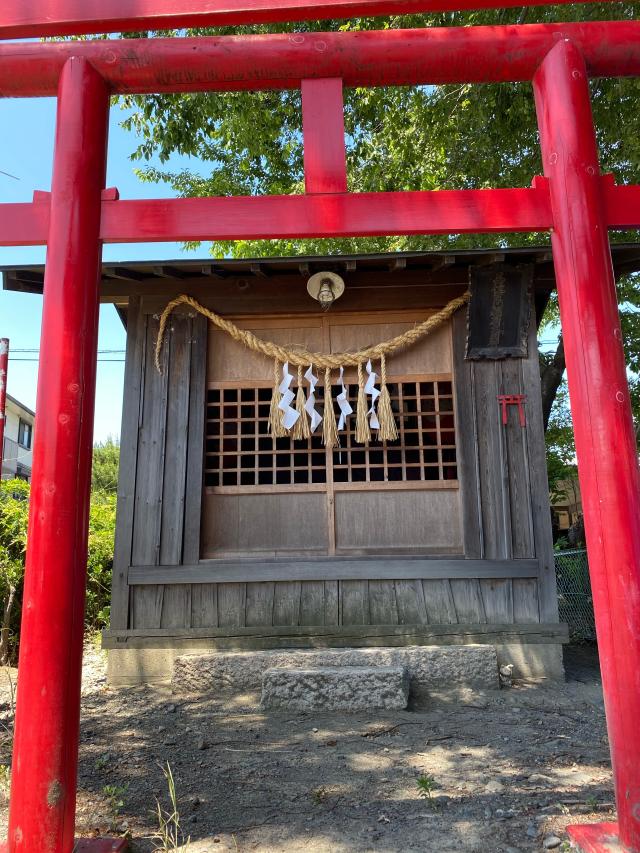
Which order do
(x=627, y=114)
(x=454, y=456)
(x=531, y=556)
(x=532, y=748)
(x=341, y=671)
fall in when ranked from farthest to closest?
1. (x=627, y=114)
2. (x=454, y=456)
3. (x=531, y=556)
4. (x=341, y=671)
5. (x=532, y=748)

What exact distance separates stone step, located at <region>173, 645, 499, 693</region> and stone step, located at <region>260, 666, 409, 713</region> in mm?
207

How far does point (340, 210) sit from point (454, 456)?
11.4 feet

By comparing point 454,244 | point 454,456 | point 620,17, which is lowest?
point 454,456

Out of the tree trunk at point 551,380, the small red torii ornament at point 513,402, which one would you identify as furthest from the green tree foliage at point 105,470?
the small red torii ornament at point 513,402

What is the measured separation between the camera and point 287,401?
536 cm

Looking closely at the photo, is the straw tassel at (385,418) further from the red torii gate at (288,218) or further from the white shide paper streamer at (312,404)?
the red torii gate at (288,218)

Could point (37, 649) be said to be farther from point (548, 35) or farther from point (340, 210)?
Answer: point (548, 35)

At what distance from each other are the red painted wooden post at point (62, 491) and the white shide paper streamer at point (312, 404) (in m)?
2.82

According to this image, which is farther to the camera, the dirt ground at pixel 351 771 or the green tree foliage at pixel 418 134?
the green tree foliage at pixel 418 134

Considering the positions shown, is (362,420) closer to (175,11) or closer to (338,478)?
(338,478)

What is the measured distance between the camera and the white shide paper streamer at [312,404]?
533cm

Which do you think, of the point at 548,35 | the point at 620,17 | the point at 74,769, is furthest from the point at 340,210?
the point at 620,17

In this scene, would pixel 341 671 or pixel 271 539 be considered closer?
pixel 341 671

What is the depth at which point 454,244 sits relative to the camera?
9070 millimetres
